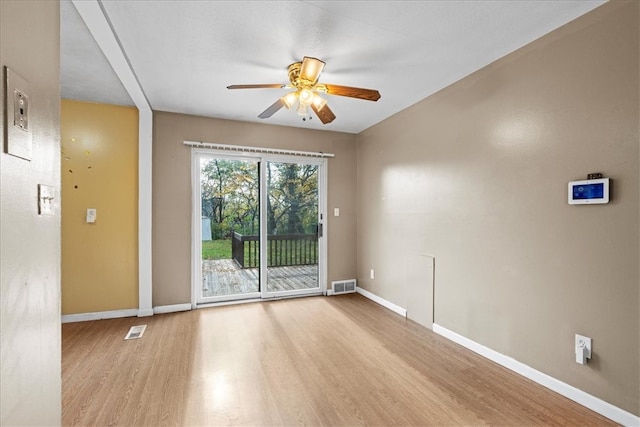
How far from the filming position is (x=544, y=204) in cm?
211

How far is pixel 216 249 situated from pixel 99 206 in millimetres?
1417

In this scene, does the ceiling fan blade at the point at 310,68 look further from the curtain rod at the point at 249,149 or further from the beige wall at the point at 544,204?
the curtain rod at the point at 249,149

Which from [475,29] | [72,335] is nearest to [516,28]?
[475,29]

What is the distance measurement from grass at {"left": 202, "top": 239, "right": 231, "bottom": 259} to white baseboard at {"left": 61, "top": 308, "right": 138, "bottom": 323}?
1022 millimetres

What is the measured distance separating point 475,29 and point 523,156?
1001 millimetres

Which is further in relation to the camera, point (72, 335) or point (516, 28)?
point (72, 335)

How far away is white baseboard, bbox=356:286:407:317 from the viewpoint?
3567mm

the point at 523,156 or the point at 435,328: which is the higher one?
the point at 523,156

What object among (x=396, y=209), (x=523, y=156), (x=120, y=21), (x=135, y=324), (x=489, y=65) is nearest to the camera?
(x=120, y=21)

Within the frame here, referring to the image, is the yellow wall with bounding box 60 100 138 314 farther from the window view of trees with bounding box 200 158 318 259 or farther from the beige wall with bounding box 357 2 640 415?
the beige wall with bounding box 357 2 640 415

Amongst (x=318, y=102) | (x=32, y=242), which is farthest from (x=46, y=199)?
(x=318, y=102)

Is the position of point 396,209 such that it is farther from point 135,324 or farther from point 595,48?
point 135,324

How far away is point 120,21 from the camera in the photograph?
1.96 meters

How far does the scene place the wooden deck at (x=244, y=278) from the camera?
3.95m
